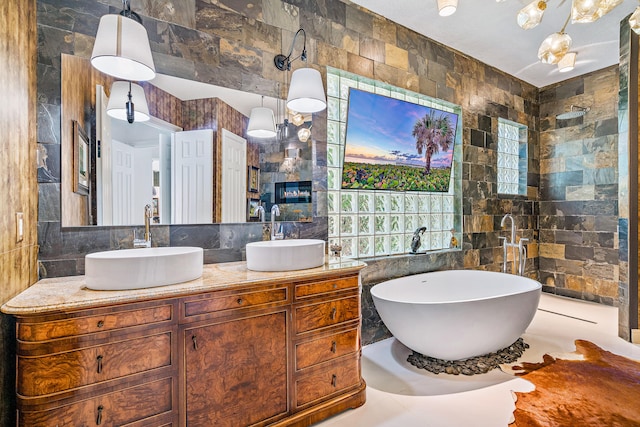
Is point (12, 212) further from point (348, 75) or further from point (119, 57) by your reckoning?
point (348, 75)

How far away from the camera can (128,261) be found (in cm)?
141

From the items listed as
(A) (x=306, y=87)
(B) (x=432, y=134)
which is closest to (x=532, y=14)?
(A) (x=306, y=87)

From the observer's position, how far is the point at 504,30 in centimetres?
318

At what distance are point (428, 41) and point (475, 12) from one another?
522 mm

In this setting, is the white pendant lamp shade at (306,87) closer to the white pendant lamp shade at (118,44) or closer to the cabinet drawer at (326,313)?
the white pendant lamp shade at (118,44)

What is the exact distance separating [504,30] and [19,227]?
3995 mm

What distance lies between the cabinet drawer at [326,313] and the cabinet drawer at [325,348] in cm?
8

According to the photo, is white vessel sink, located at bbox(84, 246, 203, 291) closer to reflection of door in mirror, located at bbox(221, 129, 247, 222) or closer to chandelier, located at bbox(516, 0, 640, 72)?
reflection of door in mirror, located at bbox(221, 129, 247, 222)

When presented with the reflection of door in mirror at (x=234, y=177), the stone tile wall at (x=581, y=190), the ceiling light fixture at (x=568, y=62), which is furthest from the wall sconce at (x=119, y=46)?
the stone tile wall at (x=581, y=190)

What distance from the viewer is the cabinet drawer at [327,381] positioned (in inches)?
72.0

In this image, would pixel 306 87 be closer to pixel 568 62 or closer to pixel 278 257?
pixel 278 257

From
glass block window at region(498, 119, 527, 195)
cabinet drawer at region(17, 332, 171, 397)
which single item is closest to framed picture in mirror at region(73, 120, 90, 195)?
cabinet drawer at region(17, 332, 171, 397)

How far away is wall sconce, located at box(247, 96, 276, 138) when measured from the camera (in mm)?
2322

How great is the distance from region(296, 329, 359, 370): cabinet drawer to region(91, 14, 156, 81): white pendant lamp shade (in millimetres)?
1696
